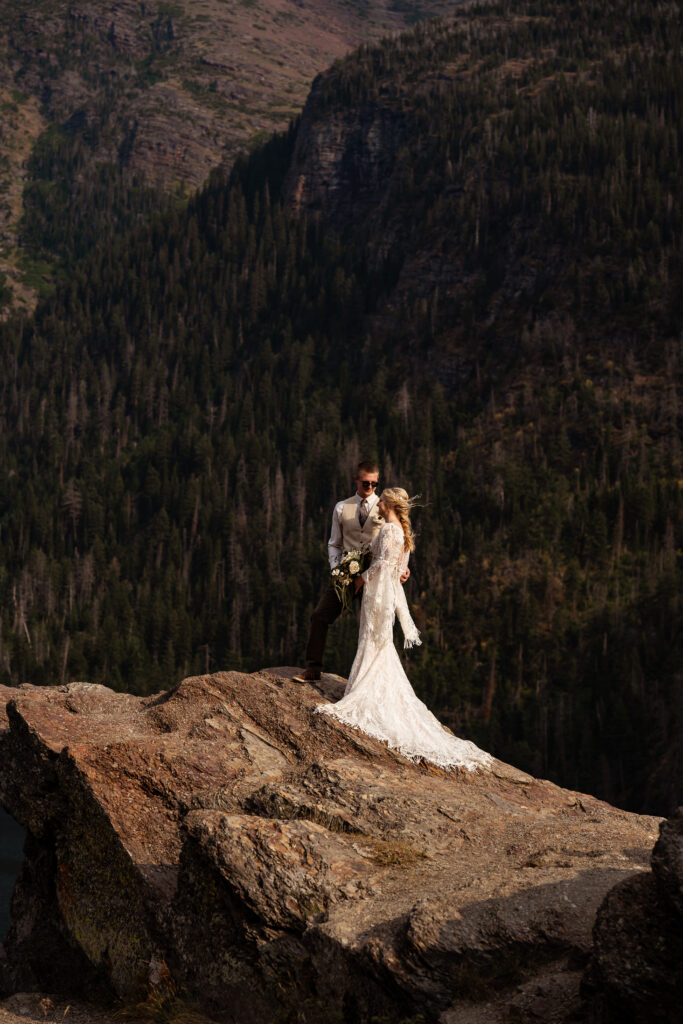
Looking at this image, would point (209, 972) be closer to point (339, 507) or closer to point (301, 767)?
point (301, 767)

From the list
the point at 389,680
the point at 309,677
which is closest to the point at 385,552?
the point at 389,680

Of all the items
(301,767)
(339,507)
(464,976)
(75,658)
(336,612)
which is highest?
(339,507)

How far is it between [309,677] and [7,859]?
3313 inches

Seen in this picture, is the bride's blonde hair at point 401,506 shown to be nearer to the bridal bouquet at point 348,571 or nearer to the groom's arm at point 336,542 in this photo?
the bridal bouquet at point 348,571

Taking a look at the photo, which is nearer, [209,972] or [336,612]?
[209,972]

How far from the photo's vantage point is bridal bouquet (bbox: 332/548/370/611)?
2555 cm

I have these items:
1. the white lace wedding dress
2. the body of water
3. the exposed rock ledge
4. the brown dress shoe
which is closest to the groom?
the white lace wedding dress

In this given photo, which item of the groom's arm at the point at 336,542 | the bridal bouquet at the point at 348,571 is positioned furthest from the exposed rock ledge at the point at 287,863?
the groom's arm at the point at 336,542

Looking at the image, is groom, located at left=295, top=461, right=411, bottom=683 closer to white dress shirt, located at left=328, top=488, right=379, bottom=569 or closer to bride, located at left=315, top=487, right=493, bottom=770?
Answer: white dress shirt, located at left=328, top=488, right=379, bottom=569

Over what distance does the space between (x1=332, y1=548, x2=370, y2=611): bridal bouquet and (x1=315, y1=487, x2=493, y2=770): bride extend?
24 centimetres

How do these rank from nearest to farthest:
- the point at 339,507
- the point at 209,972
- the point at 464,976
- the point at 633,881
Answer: the point at 633,881 → the point at 464,976 → the point at 209,972 → the point at 339,507

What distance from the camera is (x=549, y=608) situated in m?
190

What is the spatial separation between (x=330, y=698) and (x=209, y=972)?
6493mm

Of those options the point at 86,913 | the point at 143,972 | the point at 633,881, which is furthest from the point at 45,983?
the point at 633,881
